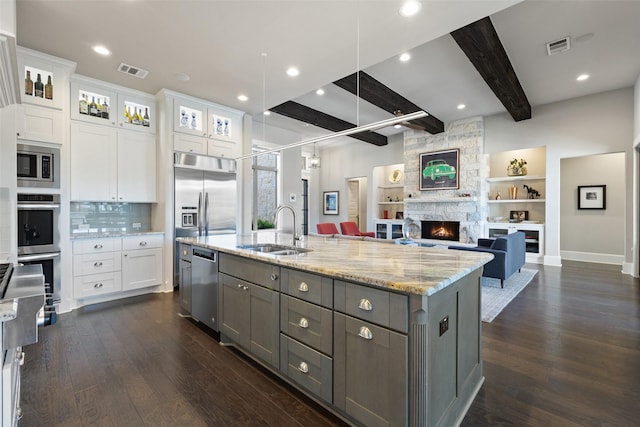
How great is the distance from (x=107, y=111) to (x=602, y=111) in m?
8.46

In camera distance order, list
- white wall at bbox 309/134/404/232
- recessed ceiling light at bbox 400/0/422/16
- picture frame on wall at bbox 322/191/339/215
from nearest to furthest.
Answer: recessed ceiling light at bbox 400/0/422/16, white wall at bbox 309/134/404/232, picture frame on wall at bbox 322/191/339/215

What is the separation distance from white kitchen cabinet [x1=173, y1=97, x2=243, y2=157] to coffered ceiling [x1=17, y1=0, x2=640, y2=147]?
277 mm

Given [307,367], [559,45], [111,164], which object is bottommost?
[307,367]

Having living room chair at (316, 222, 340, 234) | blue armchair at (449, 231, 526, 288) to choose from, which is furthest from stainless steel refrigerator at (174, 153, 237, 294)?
blue armchair at (449, 231, 526, 288)

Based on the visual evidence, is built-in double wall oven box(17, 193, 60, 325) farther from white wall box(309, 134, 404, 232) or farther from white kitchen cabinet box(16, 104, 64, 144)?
white wall box(309, 134, 404, 232)

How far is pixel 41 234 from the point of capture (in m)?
3.33

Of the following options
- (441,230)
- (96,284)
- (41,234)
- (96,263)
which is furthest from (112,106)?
(441,230)

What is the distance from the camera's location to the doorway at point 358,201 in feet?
33.1

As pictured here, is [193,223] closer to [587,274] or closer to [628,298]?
[628,298]

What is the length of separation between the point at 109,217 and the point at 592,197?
9.72 m

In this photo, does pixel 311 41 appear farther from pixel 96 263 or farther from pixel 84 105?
pixel 96 263

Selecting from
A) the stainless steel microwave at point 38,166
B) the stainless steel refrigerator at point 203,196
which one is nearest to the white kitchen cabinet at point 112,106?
the stainless steel microwave at point 38,166

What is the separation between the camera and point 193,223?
4629mm

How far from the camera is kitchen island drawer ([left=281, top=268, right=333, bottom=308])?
1.65 m
